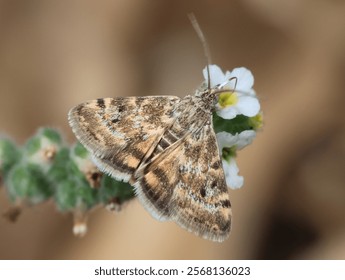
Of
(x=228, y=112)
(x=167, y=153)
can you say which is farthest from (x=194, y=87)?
(x=167, y=153)

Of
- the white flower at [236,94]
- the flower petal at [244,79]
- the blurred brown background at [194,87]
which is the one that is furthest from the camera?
the blurred brown background at [194,87]

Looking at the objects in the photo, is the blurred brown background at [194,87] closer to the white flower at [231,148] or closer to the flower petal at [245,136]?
the white flower at [231,148]

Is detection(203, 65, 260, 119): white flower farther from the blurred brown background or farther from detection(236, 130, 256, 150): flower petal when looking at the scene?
the blurred brown background

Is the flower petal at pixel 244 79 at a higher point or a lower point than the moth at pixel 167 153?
higher

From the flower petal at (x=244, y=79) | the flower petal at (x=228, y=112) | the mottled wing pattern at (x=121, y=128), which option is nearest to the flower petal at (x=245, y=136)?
the flower petal at (x=228, y=112)

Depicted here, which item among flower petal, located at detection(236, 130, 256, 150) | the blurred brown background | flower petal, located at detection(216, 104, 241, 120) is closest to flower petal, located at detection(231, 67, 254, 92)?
flower petal, located at detection(216, 104, 241, 120)

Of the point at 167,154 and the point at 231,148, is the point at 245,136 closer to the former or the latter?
the point at 231,148
